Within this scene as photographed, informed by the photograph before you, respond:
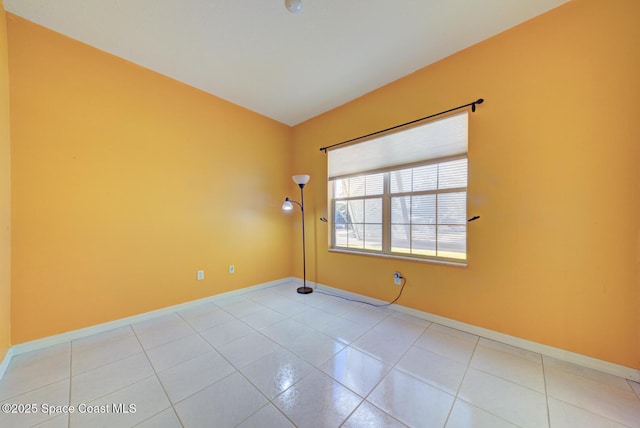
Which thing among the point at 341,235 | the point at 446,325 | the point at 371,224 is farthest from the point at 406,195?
the point at 446,325

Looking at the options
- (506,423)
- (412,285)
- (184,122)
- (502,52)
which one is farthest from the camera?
(184,122)

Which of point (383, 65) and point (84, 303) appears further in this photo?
point (383, 65)

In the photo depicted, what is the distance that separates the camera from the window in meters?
2.32

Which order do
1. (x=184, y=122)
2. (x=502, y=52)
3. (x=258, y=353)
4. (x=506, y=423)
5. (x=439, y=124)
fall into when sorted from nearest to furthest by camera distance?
1. (x=506, y=423)
2. (x=258, y=353)
3. (x=502, y=52)
4. (x=439, y=124)
5. (x=184, y=122)

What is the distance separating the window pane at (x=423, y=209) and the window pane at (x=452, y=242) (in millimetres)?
157

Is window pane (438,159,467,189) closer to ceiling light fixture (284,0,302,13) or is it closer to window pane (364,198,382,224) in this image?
window pane (364,198,382,224)

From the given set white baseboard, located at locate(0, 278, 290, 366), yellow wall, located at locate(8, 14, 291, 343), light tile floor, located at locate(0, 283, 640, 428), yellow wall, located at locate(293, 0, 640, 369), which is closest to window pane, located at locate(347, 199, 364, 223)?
yellow wall, located at locate(293, 0, 640, 369)

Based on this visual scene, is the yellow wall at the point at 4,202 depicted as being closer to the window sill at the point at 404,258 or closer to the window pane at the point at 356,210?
the window sill at the point at 404,258

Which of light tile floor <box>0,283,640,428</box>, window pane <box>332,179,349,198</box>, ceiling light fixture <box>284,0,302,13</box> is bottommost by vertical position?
light tile floor <box>0,283,640,428</box>

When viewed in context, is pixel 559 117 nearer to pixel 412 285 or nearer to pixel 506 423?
pixel 412 285

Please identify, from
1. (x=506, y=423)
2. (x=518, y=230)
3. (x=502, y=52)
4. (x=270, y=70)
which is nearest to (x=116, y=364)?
(x=506, y=423)

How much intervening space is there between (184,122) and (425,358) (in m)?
3.52

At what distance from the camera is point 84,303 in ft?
6.97

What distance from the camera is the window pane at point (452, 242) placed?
2.28 m
